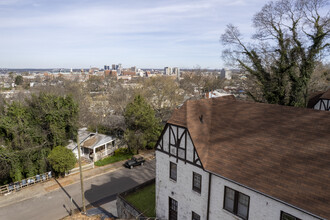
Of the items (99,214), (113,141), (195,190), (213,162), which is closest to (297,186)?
(213,162)

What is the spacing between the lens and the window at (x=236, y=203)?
11059 mm

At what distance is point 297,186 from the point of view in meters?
9.48

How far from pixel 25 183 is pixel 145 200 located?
15424mm

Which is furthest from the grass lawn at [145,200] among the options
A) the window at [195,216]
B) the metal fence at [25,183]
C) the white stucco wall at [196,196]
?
the metal fence at [25,183]

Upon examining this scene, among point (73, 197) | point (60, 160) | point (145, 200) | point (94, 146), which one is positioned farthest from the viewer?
point (94, 146)

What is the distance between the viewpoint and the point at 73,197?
21.8 m

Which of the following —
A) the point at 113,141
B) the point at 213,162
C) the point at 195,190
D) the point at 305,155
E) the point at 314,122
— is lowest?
the point at 113,141

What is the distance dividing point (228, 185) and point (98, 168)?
70.5 ft

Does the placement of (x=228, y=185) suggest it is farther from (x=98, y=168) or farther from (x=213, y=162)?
(x=98, y=168)

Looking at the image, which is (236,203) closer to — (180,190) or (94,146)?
(180,190)

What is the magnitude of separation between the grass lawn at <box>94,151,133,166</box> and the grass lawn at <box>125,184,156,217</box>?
1256 cm

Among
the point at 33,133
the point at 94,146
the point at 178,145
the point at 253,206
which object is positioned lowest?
the point at 94,146

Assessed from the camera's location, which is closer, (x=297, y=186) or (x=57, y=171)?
(x=297, y=186)

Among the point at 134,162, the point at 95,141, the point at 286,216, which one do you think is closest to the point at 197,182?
the point at 286,216
